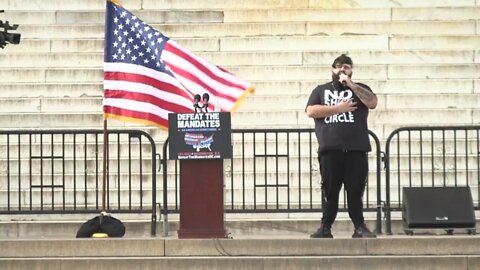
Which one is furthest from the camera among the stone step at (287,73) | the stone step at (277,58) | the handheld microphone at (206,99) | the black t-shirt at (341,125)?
the stone step at (277,58)

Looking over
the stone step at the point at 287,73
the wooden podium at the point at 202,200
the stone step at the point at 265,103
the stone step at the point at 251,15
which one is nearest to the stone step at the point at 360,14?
the stone step at the point at 251,15

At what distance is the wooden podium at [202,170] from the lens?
50.7ft

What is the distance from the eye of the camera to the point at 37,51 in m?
22.5

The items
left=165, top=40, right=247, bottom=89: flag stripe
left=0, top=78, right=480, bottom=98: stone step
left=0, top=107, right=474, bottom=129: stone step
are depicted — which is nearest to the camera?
left=165, top=40, right=247, bottom=89: flag stripe

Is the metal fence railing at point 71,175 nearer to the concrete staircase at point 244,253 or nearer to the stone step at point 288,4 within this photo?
the concrete staircase at point 244,253

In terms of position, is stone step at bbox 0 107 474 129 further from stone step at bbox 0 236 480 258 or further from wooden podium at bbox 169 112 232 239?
stone step at bbox 0 236 480 258

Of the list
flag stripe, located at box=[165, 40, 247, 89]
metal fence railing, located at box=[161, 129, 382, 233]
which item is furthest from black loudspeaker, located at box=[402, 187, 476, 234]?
flag stripe, located at box=[165, 40, 247, 89]

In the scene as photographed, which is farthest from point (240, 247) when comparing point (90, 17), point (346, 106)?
point (90, 17)

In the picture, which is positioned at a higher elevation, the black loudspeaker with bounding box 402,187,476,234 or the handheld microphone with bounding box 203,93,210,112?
the handheld microphone with bounding box 203,93,210,112

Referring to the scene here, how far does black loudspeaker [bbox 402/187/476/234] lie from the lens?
629 inches

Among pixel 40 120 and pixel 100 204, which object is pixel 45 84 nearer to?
pixel 40 120

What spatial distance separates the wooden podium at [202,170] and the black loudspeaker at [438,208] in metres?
2.08

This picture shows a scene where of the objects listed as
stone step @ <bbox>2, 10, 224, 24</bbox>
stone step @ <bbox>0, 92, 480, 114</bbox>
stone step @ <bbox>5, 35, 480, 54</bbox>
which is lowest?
stone step @ <bbox>0, 92, 480, 114</bbox>

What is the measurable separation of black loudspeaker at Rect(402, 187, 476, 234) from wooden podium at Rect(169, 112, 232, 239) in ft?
6.83
